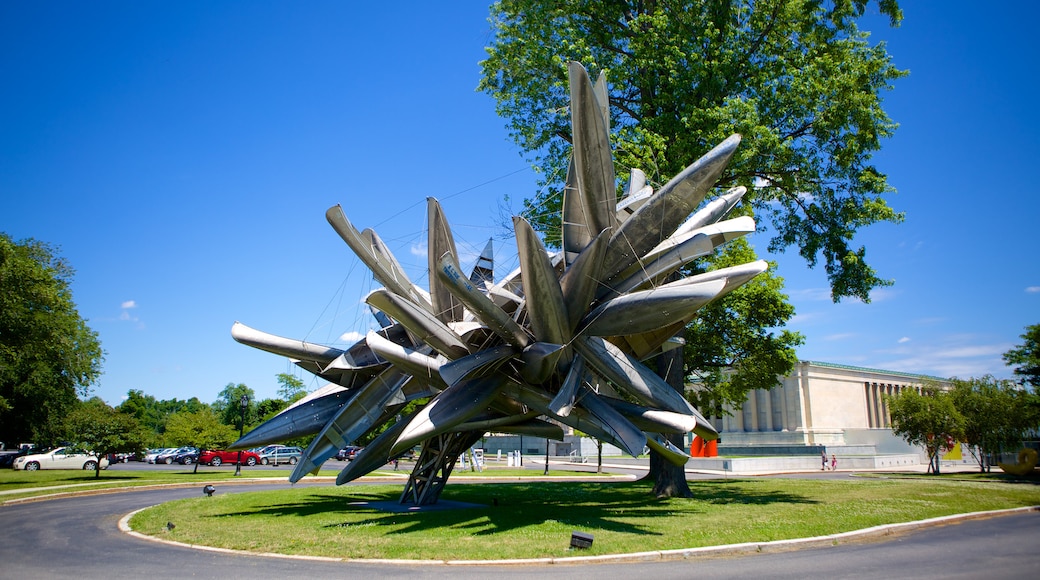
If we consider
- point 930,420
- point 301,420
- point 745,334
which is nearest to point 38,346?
point 301,420

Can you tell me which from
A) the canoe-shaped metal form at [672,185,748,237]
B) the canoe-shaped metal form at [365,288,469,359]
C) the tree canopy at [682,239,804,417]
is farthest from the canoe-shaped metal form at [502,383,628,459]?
the tree canopy at [682,239,804,417]

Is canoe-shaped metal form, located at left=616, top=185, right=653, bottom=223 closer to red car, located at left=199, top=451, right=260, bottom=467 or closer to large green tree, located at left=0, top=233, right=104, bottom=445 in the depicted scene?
large green tree, located at left=0, top=233, right=104, bottom=445

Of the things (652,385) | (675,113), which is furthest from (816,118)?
(652,385)

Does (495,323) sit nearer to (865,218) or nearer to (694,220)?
(694,220)

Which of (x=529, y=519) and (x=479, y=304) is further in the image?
(x=529, y=519)

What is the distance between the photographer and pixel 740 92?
842 inches

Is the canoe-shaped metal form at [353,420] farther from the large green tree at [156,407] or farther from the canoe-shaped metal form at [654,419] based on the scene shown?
the large green tree at [156,407]

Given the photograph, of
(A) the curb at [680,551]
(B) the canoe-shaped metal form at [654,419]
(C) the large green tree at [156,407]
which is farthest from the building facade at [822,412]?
(C) the large green tree at [156,407]

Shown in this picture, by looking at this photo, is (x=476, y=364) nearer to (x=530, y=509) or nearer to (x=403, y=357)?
(x=403, y=357)

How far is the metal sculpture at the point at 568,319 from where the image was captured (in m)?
10.9

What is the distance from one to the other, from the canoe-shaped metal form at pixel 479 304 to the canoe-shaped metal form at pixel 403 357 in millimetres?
1286

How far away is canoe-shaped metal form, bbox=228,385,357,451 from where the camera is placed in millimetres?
14516

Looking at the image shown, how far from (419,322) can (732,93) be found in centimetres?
1504

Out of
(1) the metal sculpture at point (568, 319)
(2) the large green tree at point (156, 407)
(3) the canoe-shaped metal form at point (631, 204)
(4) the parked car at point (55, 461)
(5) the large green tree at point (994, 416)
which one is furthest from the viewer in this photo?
(2) the large green tree at point (156, 407)
